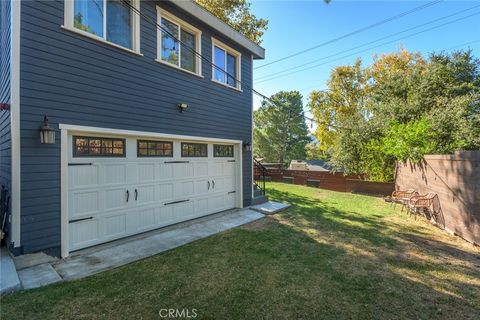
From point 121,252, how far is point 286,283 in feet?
9.15

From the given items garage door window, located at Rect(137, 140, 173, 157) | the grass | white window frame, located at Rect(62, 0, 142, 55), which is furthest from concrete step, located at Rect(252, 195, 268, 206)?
white window frame, located at Rect(62, 0, 142, 55)

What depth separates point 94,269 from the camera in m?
3.50

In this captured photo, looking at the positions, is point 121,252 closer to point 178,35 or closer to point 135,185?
point 135,185

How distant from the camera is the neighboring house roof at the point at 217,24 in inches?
223

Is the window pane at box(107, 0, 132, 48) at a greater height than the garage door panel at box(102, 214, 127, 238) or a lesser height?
greater

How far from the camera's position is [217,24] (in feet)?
21.4

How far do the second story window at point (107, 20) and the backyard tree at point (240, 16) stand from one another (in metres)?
8.86

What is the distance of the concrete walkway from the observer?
10.6 ft

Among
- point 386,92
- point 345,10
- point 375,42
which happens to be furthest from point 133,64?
point 375,42

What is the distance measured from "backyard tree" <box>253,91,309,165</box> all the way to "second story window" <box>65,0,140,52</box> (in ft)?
82.9

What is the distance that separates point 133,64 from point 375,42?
15853mm

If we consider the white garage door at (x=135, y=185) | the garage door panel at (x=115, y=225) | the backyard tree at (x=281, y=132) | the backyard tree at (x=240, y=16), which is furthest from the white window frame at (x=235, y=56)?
the backyard tree at (x=281, y=132)

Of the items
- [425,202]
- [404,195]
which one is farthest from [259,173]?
[425,202]

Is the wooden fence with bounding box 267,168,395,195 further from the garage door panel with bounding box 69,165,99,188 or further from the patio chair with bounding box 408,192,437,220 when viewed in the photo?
the garage door panel with bounding box 69,165,99,188
